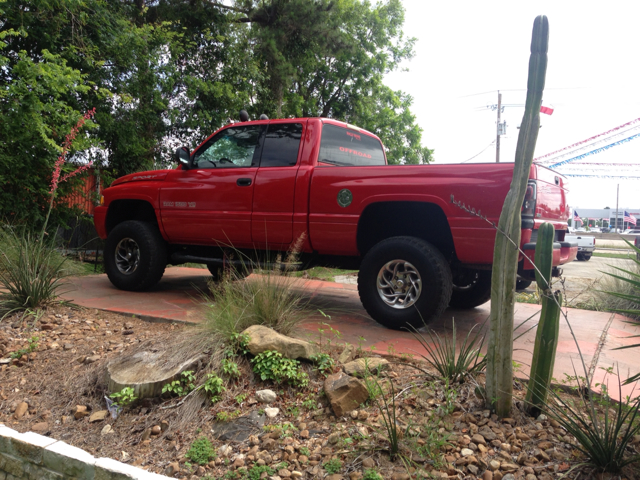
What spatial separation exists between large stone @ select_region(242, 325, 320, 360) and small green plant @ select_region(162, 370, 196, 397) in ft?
1.42

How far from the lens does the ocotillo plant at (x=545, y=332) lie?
2.44 m

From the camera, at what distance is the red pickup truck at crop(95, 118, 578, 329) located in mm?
4020

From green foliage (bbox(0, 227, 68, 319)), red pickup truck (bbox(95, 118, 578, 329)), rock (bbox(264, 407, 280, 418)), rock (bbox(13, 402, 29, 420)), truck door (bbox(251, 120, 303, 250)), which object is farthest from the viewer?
truck door (bbox(251, 120, 303, 250))

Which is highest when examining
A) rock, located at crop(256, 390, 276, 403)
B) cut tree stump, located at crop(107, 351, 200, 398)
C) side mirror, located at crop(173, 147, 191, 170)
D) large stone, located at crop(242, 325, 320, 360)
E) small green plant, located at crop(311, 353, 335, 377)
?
side mirror, located at crop(173, 147, 191, 170)

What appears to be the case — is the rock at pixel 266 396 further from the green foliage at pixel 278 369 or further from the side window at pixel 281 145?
the side window at pixel 281 145

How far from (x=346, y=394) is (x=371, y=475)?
0.61m

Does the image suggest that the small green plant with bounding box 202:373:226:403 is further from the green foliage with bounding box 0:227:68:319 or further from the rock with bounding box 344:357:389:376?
the green foliage with bounding box 0:227:68:319

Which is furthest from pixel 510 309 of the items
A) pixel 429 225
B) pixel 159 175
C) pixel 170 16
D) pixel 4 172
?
pixel 170 16

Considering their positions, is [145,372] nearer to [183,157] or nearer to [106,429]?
[106,429]

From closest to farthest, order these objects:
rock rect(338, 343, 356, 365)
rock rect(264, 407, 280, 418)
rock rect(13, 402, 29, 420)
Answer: rock rect(264, 407, 280, 418)
rock rect(13, 402, 29, 420)
rock rect(338, 343, 356, 365)

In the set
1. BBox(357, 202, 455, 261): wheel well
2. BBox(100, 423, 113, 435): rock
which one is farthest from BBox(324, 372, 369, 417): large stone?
BBox(357, 202, 455, 261): wheel well

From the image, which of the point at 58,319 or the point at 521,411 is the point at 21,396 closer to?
the point at 58,319

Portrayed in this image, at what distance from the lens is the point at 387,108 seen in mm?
21000

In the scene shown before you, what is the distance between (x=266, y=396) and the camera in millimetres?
3008
